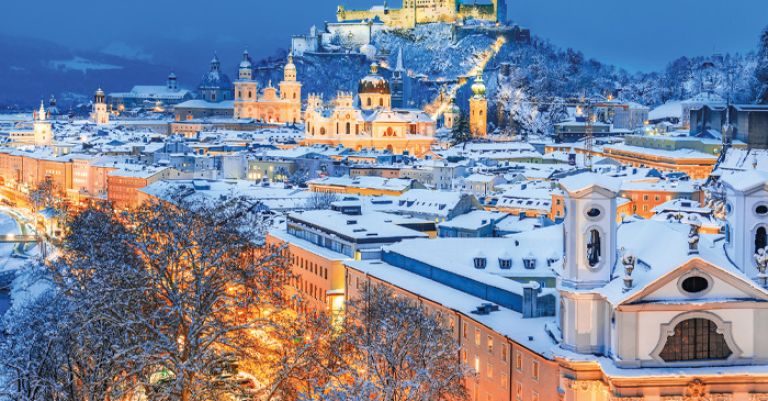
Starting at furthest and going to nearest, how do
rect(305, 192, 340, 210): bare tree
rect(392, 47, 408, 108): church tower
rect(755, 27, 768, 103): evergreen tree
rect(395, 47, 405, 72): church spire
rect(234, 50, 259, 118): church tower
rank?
rect(234, 50, 259, 118): church tower, rect(395, 47, 405, 72): church spire, rect(392, 47, 408, 108): church tower, rect(305, 192, 340, 210): bare tree, rect(755, 27, 768, 103): evergreen tree

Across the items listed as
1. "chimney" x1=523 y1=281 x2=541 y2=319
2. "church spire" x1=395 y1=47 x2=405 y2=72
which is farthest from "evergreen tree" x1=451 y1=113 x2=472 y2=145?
"chimney" x1=523 y1=281 x2=541 y2=319

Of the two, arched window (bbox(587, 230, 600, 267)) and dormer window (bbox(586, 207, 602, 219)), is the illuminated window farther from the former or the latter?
dormer window (bbox(586, 207, 602, 219))

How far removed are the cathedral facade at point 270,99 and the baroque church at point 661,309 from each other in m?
137

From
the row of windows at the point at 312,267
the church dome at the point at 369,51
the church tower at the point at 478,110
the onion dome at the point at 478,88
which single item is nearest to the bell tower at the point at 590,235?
the row of windows at the point at 312,267

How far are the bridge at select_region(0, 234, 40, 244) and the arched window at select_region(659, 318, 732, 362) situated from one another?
53.6m

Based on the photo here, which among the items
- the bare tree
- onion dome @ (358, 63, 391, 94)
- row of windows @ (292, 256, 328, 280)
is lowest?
row of windows @ (292, 256, 328, 280)

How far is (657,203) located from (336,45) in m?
100

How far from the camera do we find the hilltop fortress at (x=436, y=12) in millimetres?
163625

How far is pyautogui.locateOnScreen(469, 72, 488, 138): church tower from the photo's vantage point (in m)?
143

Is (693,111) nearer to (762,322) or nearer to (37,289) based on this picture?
(37,289)

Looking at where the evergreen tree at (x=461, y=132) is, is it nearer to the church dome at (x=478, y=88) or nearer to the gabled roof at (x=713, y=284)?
the church dome at (x=478, y=88)

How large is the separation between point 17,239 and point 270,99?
303 feet

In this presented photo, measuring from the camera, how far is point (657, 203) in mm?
74062

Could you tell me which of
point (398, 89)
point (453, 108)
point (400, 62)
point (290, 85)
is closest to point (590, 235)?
point (453, 108)
